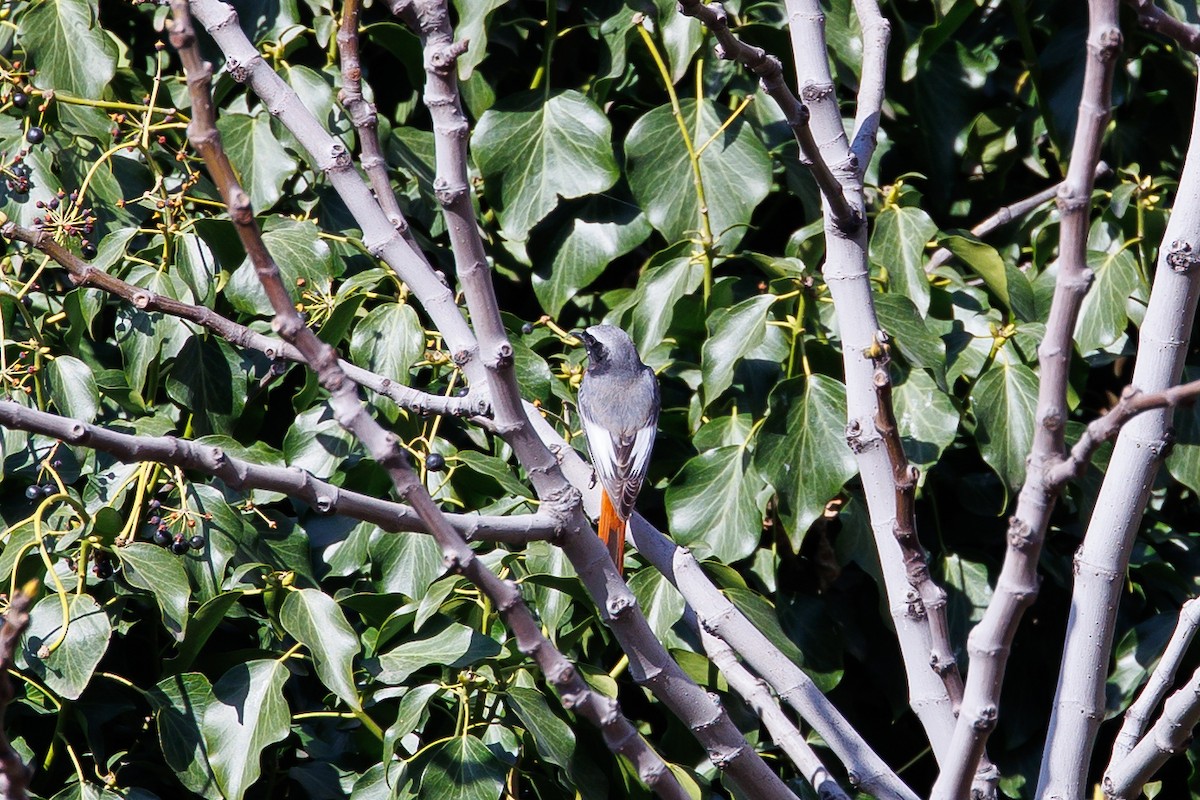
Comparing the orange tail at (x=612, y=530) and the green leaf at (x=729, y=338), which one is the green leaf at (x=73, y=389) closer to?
the orange tail at (x=612, y=530)

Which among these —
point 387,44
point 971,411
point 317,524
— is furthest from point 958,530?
point 387,44

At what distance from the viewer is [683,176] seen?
2.52m

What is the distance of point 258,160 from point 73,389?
66 centimetres

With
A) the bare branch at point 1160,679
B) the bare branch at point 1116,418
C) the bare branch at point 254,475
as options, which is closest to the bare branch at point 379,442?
the bare branch at point 254,475

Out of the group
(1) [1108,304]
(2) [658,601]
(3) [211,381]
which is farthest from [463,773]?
(1) [1108,304]

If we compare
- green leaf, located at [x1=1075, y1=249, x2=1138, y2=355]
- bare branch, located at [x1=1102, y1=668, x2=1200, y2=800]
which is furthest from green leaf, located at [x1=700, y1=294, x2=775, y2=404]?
bare branch, located at [x1=1102, y1=668, x2=1200, y2=800]

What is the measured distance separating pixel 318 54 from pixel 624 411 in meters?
1.17

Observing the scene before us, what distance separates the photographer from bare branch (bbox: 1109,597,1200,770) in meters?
1.57

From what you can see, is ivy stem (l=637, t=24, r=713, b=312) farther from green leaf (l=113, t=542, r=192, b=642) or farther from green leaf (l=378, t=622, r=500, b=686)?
green leaf (l=113, t=542, r=192, b=642)

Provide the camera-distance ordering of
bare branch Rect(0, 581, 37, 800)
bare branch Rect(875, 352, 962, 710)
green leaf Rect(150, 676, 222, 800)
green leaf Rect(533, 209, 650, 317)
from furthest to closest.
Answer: green leaf Rect(533, 209, 650, 317) < green leaf Rect(150, 676, 222, 800) < bare branch Rect(875, 352, 962, 710) < bare branch Rect(0, 581, 37, 800)

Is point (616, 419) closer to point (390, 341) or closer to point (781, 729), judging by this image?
point (390, 341)

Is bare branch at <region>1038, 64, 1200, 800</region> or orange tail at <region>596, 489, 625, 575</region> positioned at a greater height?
bare branch at <region>1038, 64, 1200, 800</region>

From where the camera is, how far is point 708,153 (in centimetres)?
252

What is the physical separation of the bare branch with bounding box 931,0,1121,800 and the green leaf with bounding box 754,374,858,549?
97cm
